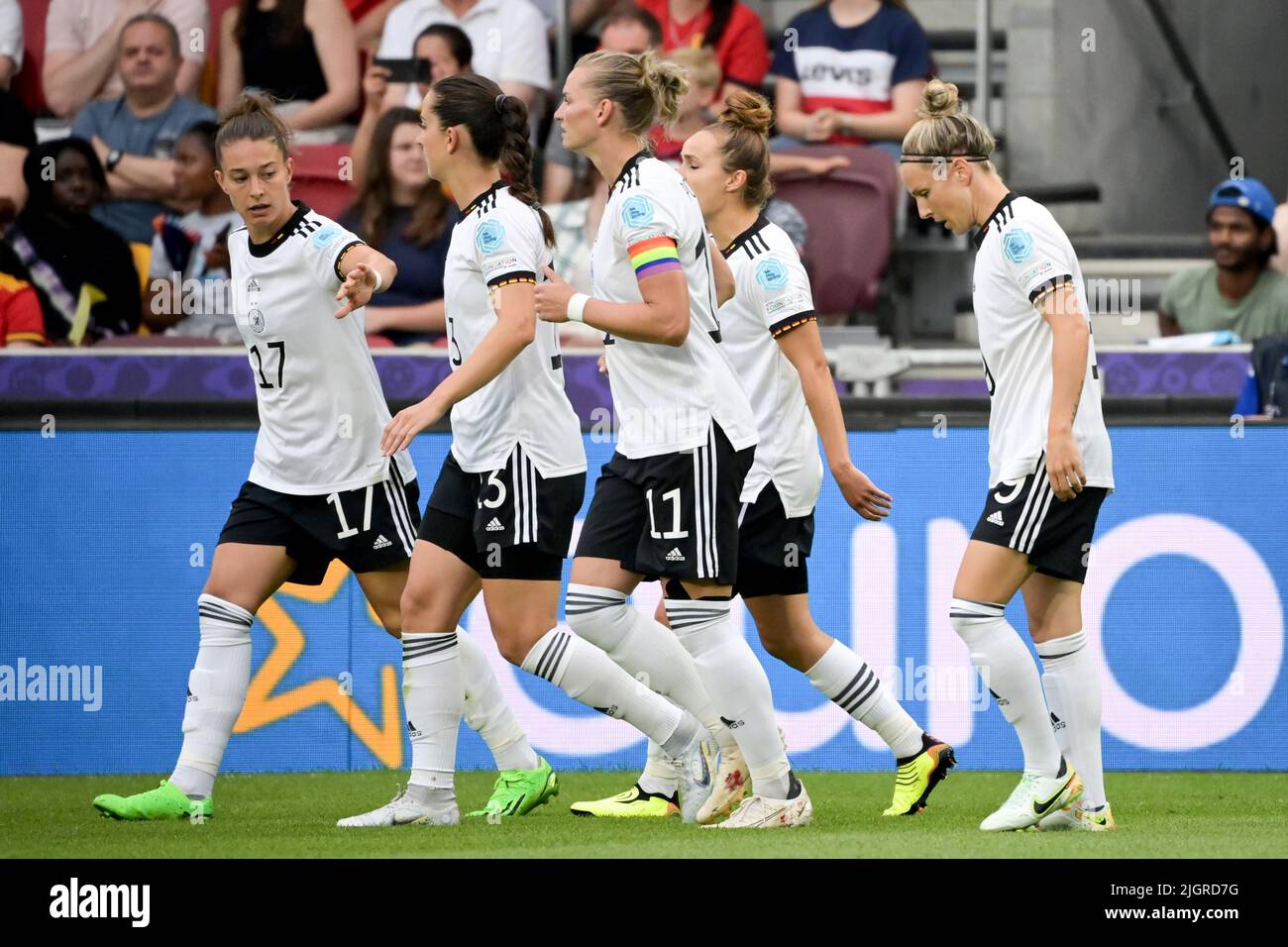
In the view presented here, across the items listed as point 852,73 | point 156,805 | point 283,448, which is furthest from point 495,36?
point 156,805

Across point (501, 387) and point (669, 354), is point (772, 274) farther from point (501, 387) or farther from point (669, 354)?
point (501, 387)

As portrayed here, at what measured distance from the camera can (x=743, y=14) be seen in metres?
10.0

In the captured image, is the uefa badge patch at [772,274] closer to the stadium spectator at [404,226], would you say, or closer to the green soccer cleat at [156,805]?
the green soccer cleat at [156,805]

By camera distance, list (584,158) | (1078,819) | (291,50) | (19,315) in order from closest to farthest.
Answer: (1078,819)
(19,315)
(584,158)
(291,50)

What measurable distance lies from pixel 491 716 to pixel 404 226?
3.93m

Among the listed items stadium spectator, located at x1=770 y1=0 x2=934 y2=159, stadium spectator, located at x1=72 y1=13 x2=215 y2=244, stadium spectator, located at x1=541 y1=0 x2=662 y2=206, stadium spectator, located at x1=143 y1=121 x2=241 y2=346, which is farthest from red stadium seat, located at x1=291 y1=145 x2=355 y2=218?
stadium spectator, located at x1=770 y1=0 x2=934 y2=159

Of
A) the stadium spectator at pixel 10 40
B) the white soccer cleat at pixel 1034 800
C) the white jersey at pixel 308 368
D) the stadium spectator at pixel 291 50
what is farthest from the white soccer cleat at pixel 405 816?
the stadium spectator at pixel 10 40

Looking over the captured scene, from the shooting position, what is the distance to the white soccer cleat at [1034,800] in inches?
204

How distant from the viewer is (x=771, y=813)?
5.22 meters

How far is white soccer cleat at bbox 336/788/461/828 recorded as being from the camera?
5363 mm

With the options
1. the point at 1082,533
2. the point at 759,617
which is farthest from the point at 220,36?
the point at 1082,533

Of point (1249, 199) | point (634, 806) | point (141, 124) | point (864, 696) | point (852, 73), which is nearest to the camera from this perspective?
point (864, 696)

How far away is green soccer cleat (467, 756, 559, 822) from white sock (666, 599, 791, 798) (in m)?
0.77

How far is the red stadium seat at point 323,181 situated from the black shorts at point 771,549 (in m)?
4.51
